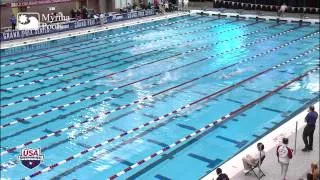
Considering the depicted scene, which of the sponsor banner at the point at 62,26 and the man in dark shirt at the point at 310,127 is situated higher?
the sponsor banner at the point at 62,26

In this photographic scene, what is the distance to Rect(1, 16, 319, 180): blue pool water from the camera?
30.6 ft

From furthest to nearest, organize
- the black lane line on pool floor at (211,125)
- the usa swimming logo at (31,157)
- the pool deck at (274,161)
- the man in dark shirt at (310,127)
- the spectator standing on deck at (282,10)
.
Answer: the spectator standing on deck at (282,10) → the black lane line on pool floor at (211,125) → the man in dark shirt at (310,127) → the pool deck at (274,161) → the usa swimming logo at (31,157)

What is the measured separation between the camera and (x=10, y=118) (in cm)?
1166

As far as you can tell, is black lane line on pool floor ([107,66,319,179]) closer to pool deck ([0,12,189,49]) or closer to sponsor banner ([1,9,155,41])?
pool deck ([0,12,189,49])

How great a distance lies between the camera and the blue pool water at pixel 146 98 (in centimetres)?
933

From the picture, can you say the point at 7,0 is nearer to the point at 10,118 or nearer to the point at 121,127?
the point at 10,118

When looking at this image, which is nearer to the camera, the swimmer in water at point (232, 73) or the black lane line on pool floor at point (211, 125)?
the black lane line on pool floor at point (211, 125)

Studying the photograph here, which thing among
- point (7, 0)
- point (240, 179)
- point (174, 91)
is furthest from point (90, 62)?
point (240, 179)

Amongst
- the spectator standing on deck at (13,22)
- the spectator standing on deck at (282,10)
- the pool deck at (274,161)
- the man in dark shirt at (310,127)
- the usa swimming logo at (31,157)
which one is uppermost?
the spectator standing on deck at (282,10)

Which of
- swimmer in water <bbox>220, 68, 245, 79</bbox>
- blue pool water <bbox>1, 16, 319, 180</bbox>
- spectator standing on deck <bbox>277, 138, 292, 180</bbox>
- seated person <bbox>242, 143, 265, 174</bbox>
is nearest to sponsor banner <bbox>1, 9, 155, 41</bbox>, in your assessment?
blue pool water <bbox>1, 16, 319, 180</bbox>

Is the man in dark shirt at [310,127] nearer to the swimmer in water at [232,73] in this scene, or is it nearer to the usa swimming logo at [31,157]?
the usa swimming logo at [31,157]

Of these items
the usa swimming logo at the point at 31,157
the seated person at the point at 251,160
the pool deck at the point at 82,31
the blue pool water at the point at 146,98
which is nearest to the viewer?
the usa swimming logo at the point at 31,157

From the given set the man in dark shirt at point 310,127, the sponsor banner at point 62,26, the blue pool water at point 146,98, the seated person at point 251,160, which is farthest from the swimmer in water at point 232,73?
the sponsor banner at point 62,26

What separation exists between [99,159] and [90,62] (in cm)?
859
